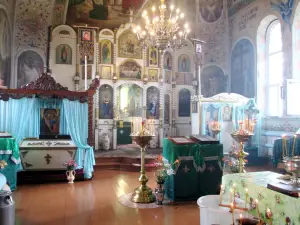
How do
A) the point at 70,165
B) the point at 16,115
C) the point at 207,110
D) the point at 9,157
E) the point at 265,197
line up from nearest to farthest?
the point at 265,197 < the point at 9,157 < the point at 70,165 < the point at 16,115 < the point at 207,110

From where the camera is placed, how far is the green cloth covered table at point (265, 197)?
2395 millimetres

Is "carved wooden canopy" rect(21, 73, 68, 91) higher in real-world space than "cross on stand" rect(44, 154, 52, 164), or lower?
higher

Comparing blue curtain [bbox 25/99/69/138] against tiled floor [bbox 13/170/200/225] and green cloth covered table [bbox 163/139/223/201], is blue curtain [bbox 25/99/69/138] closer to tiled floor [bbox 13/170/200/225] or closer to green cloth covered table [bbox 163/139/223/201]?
tiled floor [bbox 13/170/200/225]

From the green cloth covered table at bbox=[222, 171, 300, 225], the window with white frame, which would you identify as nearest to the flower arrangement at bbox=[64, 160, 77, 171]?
the green cloth covered table at bbox=[222, 171, 300, 225]

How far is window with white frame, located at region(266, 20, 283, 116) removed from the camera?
10.5m

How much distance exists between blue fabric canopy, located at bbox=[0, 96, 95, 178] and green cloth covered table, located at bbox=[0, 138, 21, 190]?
3.35ft

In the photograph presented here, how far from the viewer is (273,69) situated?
10.7 meters

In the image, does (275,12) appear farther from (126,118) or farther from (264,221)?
(264,221)

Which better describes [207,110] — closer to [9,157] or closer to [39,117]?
[39,117]

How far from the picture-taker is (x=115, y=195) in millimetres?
5609

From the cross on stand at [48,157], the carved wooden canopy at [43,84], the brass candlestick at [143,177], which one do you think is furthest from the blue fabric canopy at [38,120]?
the brass candlestick at [143,177]

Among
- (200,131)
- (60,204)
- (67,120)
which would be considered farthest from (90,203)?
(200,131)

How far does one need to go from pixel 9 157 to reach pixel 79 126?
6.32 ft

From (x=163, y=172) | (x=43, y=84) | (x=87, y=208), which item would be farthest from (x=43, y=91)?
(x=163, y=172)
